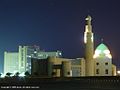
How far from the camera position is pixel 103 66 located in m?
148

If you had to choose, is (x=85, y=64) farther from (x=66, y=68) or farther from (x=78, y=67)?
(x=66, y=68)

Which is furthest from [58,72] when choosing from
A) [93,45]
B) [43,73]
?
[93,45]

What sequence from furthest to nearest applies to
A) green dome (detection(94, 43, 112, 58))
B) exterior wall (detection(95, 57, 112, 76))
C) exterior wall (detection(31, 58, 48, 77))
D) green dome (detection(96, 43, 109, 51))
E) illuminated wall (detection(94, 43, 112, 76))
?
1. green dome (detection(94, 43, 112, 58))
2. exterior wall (detection(95, 57, 112, 76))
3. illuminated wall (detection(94, 43, 112, 76))
4. green dome (detection(96, 43, 109, 51))
5. exterior wall (detection(31, 58, 48, 77))

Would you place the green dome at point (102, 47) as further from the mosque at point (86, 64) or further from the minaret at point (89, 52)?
the minaret at point (89, 52)

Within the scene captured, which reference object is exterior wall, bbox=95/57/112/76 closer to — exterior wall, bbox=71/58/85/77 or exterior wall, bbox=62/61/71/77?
exterior wall, bbox=71/58/85/77

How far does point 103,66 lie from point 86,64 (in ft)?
20.6

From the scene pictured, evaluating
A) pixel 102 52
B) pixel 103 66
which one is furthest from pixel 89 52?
pixel 103 66

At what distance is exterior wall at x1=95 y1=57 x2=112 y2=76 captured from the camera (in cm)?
14740

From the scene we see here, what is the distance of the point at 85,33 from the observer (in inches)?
5856

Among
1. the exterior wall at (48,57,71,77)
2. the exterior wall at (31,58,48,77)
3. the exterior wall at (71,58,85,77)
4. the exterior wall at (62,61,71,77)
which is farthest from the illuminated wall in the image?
the exterior wall at (31,58,48,77)

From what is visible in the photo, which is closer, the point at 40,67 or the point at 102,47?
the point at 40,67

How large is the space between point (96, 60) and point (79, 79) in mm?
8230

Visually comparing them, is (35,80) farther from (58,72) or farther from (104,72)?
(104,72)

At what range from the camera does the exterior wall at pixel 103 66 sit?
147m
